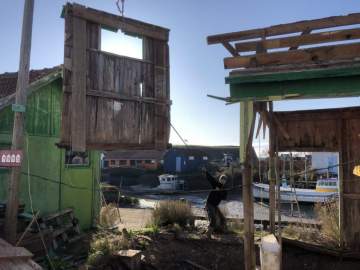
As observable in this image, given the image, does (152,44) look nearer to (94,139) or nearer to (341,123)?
(94,139)

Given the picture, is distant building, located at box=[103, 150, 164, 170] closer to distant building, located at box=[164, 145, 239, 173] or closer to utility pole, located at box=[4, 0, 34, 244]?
distant building, located at box=[164, 145, 239, 173]

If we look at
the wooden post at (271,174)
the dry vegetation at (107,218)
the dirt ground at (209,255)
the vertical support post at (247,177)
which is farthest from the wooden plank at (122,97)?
the dry vegetation at (107,218)

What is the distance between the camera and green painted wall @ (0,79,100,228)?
12117mm

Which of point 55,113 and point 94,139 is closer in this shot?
point 94,139

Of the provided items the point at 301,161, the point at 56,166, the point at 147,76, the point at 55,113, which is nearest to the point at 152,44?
the point at 147,76

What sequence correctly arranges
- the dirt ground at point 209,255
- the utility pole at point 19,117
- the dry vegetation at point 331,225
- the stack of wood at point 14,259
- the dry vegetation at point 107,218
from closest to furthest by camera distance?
the stack of wood at point 14,259 < the utility pole at point 19,117 < the dirt ground at point 209,255 < the dry vegetation at point 331,225 < the dry vegetation at point 107,218

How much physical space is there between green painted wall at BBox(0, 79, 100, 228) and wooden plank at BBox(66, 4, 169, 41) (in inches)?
147

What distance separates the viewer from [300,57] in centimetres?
626

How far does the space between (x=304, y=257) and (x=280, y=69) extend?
16.7 feet

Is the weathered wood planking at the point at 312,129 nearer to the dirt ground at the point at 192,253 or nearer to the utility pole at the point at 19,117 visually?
the dirt ground at the point at 192,253

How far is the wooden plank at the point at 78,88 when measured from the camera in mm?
9461

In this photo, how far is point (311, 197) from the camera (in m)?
31.5

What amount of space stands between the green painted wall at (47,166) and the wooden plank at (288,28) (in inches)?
266

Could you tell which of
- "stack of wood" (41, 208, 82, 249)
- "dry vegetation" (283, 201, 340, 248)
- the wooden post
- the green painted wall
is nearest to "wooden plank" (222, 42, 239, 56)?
the wooden post
